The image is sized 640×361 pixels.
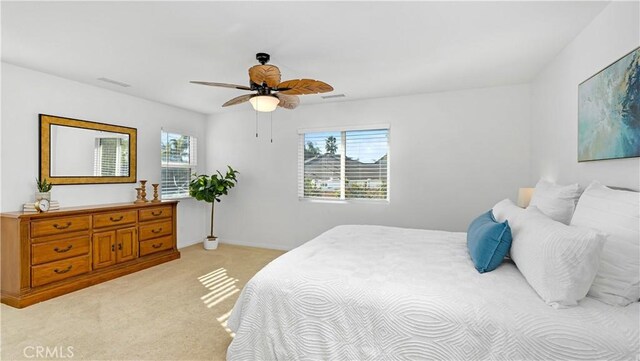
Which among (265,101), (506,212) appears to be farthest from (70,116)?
(506,212)

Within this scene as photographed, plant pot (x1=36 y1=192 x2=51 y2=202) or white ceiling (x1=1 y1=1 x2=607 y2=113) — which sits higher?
white ceiling (x1=1 y1=1 x2=607 y2=113)

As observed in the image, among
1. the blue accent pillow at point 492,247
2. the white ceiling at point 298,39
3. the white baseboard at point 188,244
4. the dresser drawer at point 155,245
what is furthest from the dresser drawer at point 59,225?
the blue accent pillow at point 492,247

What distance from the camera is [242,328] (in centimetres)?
187

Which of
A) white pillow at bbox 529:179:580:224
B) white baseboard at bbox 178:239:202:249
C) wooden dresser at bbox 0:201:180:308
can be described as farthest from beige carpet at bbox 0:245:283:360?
white pillow at bbox 529:179:580:224

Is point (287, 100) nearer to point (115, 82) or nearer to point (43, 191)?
point (115, 82)

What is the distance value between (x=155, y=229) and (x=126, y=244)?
0.46m

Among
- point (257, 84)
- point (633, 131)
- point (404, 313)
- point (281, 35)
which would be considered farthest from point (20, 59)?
point (633, 131)

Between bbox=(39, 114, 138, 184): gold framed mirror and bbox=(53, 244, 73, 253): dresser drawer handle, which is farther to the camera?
bbox=(39, 114, 138, 184): gold framed mirror

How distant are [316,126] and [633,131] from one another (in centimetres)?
381

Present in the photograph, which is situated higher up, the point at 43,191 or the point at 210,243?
the point at 43,191

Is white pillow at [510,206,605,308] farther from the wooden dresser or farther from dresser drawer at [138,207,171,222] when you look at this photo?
dresser drawer at [138,207,171,222]

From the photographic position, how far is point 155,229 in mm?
4375

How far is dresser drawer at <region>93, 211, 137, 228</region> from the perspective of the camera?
3644 mm

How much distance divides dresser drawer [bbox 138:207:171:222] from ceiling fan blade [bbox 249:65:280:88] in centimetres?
277
